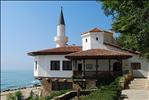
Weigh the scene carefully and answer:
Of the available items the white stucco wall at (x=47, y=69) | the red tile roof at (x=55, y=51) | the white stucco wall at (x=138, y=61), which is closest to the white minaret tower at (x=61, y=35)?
the red tile roof at (x=55, y=51)

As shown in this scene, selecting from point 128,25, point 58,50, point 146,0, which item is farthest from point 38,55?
point 146,0

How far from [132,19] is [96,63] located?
382 inches

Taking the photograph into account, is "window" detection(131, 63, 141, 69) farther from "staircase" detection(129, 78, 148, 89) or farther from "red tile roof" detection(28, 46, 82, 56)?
"red tile roof" detection(28, 46, 82, 56)

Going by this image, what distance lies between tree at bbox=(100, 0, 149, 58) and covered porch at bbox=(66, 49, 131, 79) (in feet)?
9.41

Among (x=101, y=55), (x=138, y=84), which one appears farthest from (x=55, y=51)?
(x=138, y=84)

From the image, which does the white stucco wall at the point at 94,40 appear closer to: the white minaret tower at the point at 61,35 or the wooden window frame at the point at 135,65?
the wooden window frame at the point at 135,65

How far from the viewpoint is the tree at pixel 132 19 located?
27109 millimetres

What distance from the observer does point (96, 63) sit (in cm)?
3706

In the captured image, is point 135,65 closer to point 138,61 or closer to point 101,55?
point 138,61

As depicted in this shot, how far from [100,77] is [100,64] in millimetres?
3724

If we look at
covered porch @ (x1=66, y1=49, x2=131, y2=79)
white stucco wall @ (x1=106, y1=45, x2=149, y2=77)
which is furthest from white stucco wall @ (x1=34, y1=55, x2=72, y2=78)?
white stucco wall @ (x1=106, y1=45, x2=149, y2=77)

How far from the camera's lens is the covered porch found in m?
35.4

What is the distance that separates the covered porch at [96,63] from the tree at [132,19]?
9.41 feet

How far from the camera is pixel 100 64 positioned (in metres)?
38.4
